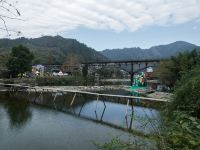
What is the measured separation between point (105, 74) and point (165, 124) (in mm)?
104876

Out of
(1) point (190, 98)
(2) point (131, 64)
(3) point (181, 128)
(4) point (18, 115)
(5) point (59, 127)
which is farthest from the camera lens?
(2) point (131, 64)

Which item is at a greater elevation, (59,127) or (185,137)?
(185,137)

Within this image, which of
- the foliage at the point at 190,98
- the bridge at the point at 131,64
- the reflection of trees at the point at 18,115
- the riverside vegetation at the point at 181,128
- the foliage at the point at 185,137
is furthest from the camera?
the bridge at the point at 131,64

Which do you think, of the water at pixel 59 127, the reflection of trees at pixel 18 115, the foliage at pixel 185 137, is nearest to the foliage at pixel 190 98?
the water at pixel 59 127

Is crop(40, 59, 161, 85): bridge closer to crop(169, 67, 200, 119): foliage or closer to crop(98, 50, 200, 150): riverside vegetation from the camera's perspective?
crop(169, 67, 200, 119): foliage

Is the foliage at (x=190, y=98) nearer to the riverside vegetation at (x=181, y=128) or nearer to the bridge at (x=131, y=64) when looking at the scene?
the riverside vegetation at (x=181, y=128)

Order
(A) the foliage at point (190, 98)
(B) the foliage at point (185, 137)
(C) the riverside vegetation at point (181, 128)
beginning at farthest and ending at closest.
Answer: (A) the foliage at point (190, 98)
(C) the riverside vegetation at point (181, 128)
(B) the foliage at point (185, 137)

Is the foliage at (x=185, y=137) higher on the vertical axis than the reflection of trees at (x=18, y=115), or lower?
higher

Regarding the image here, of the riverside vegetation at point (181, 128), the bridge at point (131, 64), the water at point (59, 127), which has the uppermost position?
the bridge at point (131, 64)

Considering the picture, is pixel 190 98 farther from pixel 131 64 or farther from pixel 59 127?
pixel 131 64

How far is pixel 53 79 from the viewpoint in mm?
66375

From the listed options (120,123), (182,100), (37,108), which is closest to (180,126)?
(182,100)

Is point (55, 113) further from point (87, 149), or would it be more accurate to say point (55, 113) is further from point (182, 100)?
point (182, 100)

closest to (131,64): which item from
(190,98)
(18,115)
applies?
(18,115)
